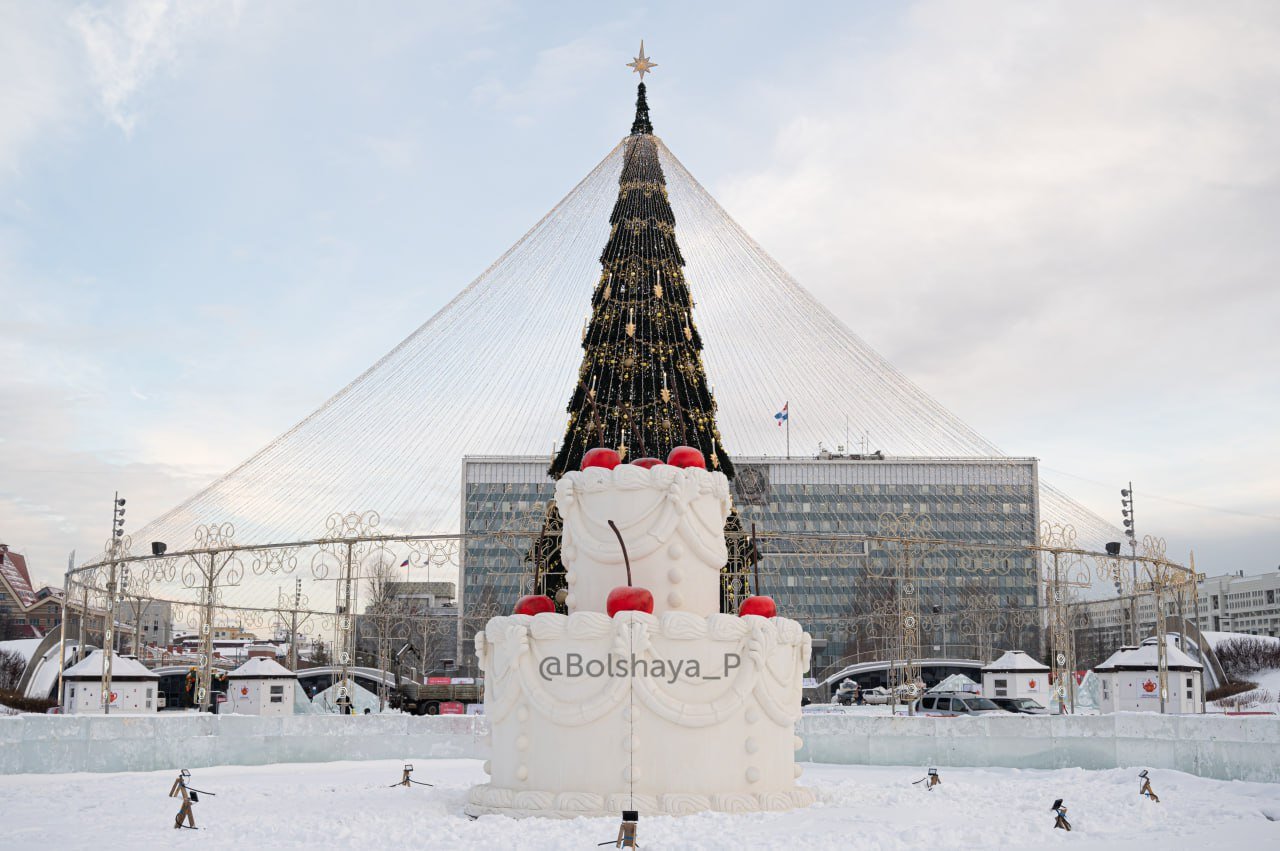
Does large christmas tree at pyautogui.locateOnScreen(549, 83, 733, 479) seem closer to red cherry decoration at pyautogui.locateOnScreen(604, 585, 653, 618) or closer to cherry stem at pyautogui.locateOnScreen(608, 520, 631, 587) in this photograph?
cherry stem at pyautogui.locateOnScreen(608, 520, 631, 587)

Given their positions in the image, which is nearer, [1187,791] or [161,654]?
[1187,791]

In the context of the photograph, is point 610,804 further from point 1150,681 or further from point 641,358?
point 1150,681

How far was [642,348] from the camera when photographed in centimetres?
3084

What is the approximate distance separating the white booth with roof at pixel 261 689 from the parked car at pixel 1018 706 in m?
24.4

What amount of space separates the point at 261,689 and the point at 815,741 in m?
23.1

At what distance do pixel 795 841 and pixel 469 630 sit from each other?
77745mm

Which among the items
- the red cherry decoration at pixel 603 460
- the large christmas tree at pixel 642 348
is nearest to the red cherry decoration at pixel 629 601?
the red cherry decoration at pixel 603 460

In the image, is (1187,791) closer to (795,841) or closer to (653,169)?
(795,841)

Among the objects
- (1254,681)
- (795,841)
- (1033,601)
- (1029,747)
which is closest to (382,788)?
(795,841)

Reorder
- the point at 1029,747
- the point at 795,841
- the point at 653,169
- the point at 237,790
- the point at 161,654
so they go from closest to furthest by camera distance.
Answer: the point at 795,841
the point at 237,790
the point at 1029,747
the point at 653,169
the point at 161,654

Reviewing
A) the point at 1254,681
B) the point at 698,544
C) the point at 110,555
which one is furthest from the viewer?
the point at 1254,681

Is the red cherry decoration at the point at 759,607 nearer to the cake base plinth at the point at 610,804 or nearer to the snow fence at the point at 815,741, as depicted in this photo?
the cake base plinth at the point at 610,804

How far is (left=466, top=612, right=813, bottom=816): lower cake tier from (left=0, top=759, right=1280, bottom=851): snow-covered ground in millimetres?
629

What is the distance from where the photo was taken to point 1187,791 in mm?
17266
